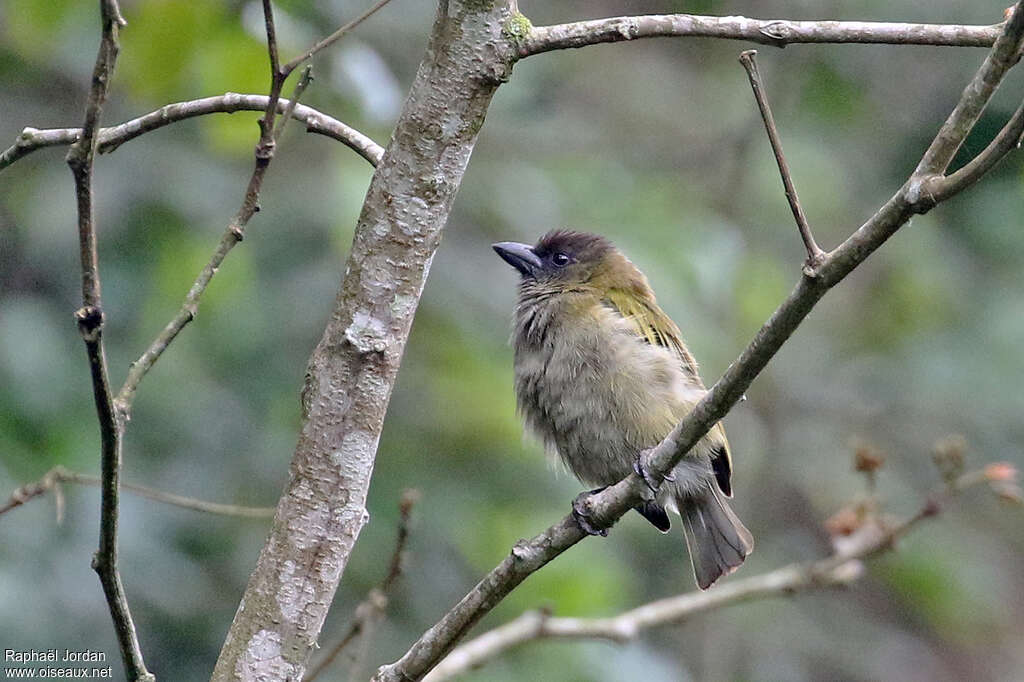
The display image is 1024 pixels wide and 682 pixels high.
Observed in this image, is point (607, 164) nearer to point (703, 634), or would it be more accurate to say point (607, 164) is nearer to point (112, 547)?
point (703, 634)

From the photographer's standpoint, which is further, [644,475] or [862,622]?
[862,622]

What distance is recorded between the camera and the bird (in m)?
3.50

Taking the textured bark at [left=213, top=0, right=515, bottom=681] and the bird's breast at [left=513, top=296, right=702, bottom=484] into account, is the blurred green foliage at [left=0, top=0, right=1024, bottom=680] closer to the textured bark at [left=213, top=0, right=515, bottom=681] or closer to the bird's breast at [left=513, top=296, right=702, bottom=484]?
the bird's breast at [left=513, top=296, right=702, bottom=484]

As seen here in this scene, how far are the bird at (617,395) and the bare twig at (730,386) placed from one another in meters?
1.09

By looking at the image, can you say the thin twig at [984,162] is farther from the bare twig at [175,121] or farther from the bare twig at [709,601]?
the bare twig at [709,601]

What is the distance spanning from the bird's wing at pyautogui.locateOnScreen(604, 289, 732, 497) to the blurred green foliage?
68 cm

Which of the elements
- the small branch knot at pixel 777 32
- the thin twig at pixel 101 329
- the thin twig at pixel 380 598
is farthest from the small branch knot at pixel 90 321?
the small branch knot at pixel 777 32

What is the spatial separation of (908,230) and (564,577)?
108 inches

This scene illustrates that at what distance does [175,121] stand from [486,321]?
2634mm

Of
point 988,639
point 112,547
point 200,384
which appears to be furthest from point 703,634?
point 112,547

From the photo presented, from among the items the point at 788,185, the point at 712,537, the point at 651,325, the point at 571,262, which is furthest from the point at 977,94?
the point at 571,262

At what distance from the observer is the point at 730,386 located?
2027 mm

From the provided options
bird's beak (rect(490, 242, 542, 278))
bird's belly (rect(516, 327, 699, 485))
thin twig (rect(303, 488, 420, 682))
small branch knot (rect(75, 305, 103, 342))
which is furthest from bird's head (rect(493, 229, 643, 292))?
small branch knot (rect(75, 305, 103, 342))

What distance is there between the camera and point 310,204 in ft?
16.2
